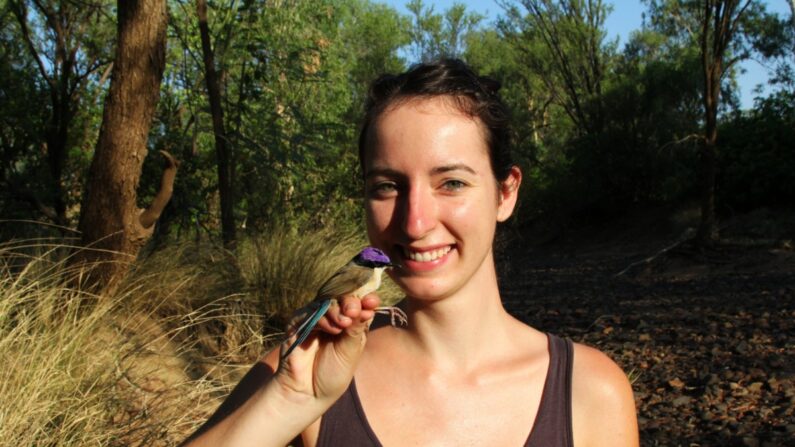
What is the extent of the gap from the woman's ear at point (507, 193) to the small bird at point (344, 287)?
0.54 metres

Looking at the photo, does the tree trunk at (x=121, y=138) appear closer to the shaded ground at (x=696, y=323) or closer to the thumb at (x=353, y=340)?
the shaded ground at (x=696, y=323)

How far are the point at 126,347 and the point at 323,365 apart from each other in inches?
136

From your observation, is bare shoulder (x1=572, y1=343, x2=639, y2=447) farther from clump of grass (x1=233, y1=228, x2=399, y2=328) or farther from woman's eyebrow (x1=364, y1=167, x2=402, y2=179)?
clump of grass (x1=233, y1=228, x2=399, y2=328)

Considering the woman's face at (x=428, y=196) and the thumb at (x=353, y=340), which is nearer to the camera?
the thumb at (x=353, y=340)

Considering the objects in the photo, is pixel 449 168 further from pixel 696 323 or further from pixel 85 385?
pixel 696 323

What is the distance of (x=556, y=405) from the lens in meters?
1.84

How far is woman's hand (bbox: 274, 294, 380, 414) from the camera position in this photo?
5.14ft

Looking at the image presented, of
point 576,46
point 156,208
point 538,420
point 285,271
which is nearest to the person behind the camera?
point 538,420

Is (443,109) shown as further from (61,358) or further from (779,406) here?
(779,406)

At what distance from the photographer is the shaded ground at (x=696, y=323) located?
5352 mm

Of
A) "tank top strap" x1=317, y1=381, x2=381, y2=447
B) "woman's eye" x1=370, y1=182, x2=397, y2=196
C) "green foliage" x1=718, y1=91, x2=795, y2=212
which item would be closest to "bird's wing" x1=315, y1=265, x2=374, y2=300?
"woman's eye" x1=370, y1=182, x2=397, y2=196

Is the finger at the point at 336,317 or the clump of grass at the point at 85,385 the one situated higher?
the finger at the point at 336,317

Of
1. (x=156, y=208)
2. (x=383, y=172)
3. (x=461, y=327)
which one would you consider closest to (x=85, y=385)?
(x=156, y=208)

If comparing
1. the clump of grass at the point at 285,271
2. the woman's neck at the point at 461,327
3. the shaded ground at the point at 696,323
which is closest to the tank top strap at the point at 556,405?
the woman's neck at the point at 461,327
